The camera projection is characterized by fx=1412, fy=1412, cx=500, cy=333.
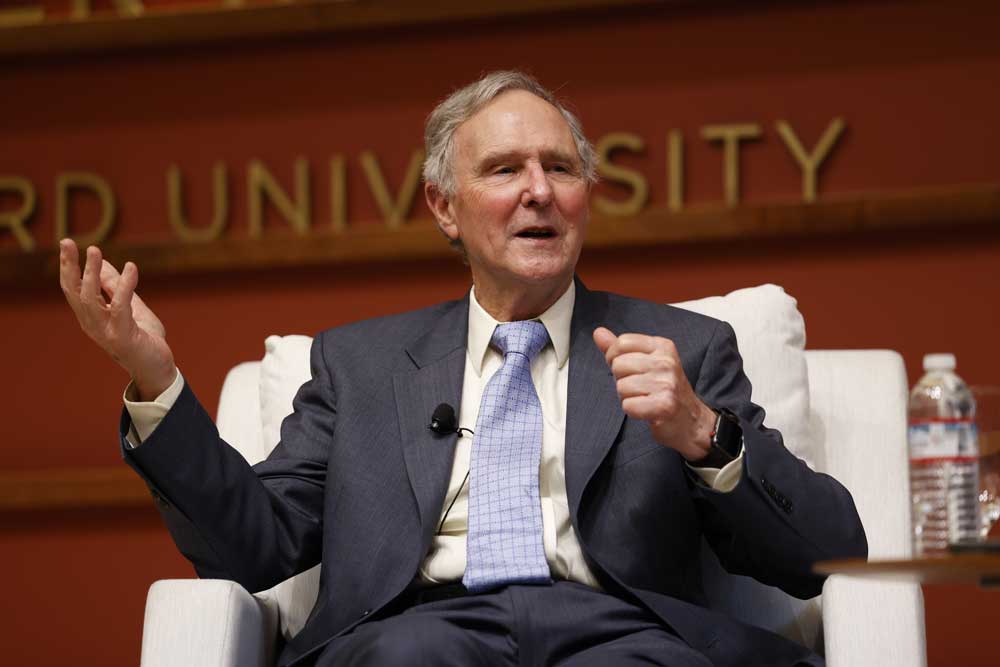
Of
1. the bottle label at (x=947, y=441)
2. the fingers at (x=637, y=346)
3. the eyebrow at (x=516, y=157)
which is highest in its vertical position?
the eyebrow at (x=516, y=157)

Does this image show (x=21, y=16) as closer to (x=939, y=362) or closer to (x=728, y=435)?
(x=728, y=435)

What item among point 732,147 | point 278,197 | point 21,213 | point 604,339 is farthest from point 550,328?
point 21,213

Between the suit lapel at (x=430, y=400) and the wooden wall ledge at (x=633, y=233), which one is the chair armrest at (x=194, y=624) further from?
the wooden wall ledge at (x=633, y=233)

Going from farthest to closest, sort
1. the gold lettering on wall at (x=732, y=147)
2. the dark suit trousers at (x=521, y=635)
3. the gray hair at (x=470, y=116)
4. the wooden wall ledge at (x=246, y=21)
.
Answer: the wooden wall ledge at (x=246, y=21)
the gold lettering on wall at (x=732, y=147)
the gray hair at (x=470, y=116)
the dark suit trousers at (x=521, y=635)

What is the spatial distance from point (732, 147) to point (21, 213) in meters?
1.76

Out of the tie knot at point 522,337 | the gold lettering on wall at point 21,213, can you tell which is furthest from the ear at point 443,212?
the gold lettering on wall at point 21,213

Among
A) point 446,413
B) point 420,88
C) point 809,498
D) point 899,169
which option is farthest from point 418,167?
point 809,498

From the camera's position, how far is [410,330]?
226 centimetres

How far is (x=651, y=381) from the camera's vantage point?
5.69 ft

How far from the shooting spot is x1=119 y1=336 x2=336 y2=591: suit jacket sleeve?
187 cm

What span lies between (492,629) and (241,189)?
189 centimetres

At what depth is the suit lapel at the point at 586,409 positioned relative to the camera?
1959 mm

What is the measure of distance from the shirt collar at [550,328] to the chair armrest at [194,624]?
1.72ft

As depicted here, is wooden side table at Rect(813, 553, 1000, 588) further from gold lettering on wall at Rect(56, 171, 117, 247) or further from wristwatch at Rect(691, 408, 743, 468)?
gold lettering on wall at Rect(56, 171, 117, 247)
